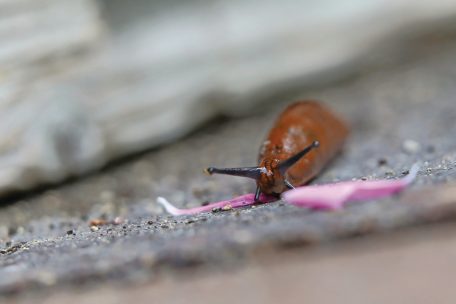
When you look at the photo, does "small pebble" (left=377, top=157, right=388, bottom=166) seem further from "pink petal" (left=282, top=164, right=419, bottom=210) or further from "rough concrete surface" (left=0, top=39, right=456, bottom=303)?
"pink petal" (left=282, top=164, right=419, bottom=210)

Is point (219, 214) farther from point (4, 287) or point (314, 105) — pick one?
point (314, 105)

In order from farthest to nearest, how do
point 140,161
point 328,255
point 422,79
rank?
point 422,79
point 140,161
point 328,255

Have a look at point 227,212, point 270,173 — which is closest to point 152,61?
point 270,173

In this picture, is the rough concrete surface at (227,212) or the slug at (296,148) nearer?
the rough concrete surface at (227,212)

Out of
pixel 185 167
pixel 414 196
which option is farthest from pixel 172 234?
pixel 185 167

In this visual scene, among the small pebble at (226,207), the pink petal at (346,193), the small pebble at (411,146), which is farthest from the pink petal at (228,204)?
the small pebble at (411,146)

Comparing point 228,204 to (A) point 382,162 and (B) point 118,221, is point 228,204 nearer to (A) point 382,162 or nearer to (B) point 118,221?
(B) point 118,221

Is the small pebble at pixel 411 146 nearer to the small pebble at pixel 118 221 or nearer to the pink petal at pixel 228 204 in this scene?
the pink petal at pixel 228 204
